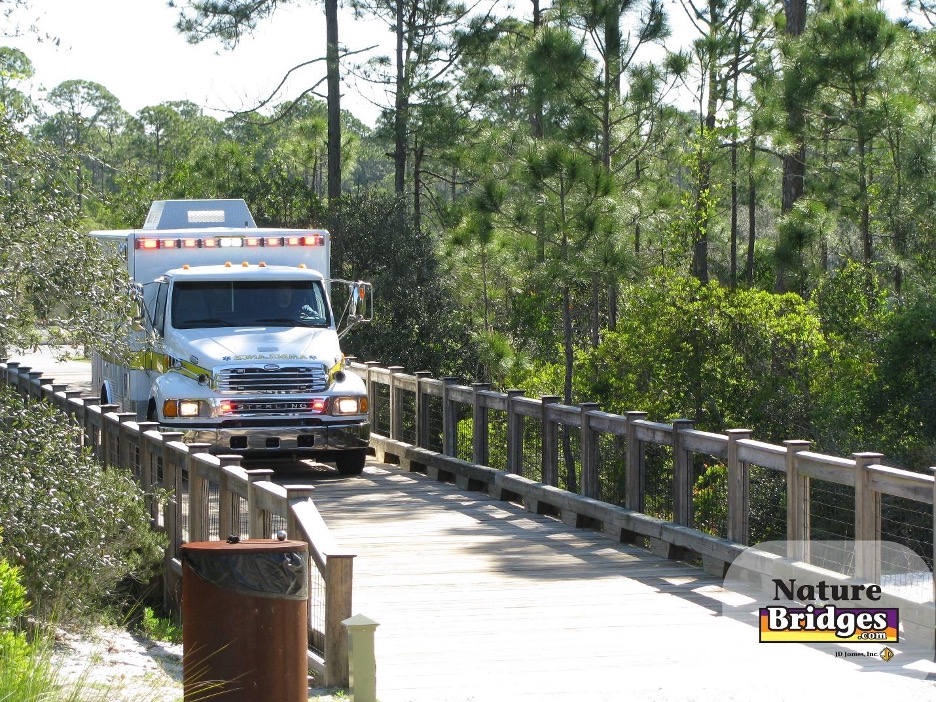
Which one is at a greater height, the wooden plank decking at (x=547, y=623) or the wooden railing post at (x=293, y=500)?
the wooden railing post at (x=293, y=500)

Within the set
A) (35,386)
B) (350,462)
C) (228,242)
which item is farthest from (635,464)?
(35,386)

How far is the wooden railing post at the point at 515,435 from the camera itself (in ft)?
48.9

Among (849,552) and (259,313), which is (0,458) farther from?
(259,313)

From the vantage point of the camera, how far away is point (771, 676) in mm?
7844

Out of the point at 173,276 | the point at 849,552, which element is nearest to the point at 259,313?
the point at 173,276

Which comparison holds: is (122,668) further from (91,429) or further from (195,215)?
(195,215)

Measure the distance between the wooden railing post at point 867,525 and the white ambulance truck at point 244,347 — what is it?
7.98 metres

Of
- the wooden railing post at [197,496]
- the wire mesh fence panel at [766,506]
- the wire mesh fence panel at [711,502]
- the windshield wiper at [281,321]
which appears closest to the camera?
the wooden railing post at [197,496]

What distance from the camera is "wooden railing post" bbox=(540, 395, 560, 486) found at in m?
14.1

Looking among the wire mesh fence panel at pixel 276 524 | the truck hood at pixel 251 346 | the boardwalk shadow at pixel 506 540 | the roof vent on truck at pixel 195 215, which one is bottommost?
the boardwalk shadow at pixel 506 540

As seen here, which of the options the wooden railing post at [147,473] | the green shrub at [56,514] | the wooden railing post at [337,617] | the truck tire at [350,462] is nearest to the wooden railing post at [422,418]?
the truck tire at [350,462]

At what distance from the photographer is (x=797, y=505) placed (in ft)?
32.6

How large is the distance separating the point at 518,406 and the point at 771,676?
23.4ft

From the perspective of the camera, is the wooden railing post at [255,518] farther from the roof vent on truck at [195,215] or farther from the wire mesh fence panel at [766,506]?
the roof vent on truck at [195,215]
